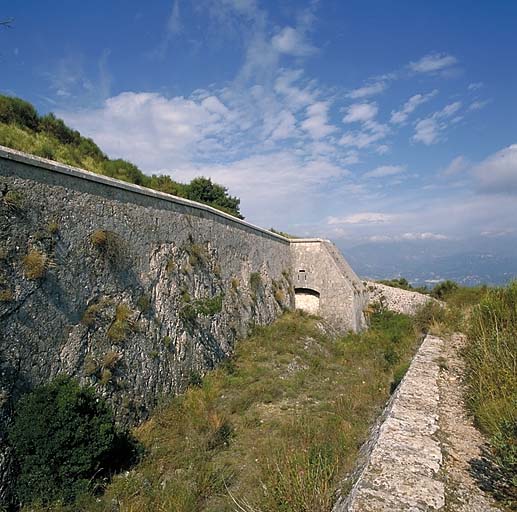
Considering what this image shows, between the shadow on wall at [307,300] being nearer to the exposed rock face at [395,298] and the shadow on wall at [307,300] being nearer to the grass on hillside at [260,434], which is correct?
the exposed rock face at [395,298]

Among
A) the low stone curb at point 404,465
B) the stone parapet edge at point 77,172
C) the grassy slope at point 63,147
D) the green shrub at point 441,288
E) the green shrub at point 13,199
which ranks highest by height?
the grassy slope at point 63,147

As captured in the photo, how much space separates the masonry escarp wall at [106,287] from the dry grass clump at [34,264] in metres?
0.03

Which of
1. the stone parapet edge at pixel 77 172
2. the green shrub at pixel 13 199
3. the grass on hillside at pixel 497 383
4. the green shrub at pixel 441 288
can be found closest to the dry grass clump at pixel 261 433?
the grass on hillside at pixel 497 383

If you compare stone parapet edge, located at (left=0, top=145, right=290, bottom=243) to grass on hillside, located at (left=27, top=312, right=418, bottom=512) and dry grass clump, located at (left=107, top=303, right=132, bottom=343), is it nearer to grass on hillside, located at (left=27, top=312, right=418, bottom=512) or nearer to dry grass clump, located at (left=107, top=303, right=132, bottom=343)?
dry grass clump, located at (left=107, top=303, right=132, bottom=343)

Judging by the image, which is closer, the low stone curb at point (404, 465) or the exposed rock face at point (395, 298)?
the low stone curb at point (404, 465)

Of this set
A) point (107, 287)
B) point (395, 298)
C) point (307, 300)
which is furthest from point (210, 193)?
point (107, 287)

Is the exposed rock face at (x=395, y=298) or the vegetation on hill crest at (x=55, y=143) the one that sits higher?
the vegetation on hill crest at (x=55, y=143)

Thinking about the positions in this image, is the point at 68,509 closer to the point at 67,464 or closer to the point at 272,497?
the point at 67,464

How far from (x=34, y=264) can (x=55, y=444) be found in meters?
2.51

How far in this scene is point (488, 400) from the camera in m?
4.19

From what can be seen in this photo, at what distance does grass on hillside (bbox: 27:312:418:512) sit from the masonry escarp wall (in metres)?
0.79

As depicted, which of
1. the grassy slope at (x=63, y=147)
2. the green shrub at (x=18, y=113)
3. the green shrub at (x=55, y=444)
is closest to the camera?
the green shrub at (x=55, y=444)

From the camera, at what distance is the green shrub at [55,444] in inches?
179

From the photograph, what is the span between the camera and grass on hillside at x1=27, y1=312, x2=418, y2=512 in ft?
13.8
